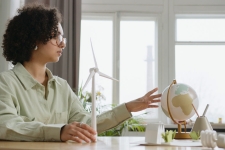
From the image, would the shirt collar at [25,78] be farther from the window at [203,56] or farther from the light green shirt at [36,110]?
the window at [203,56]

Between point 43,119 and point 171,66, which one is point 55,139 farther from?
point 171,66

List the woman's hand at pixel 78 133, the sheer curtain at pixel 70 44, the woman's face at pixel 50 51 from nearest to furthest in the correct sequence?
the woman's hand at pixel 78 133, the woman's face at pixel 50 51, the sheer curtain at pixel 70 44

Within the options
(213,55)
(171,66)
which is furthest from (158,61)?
(213,55)

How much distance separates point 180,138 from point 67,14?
2549 millimetres

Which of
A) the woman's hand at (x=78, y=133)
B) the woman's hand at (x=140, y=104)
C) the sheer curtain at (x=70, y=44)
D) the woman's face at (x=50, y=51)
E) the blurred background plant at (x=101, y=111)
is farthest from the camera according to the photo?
the sheer curtain at (x=70, y=44)

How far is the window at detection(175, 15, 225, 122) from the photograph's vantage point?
457 centimetres

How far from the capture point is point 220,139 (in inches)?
60.1

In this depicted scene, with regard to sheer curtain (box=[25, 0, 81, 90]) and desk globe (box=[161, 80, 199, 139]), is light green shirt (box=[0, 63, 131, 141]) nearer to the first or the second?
desk globe (box=[161, 80, 199, 139])

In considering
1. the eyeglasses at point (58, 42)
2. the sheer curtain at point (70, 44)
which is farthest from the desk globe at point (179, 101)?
the sheer curtain at point (70, 44)

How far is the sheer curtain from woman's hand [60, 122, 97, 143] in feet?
8.35

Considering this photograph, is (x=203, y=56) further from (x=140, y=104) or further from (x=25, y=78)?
(x=25, y=78)

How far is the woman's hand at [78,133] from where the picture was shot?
5.71 feet

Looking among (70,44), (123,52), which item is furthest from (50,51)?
(123,52)

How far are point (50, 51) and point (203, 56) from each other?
277 centimetres
